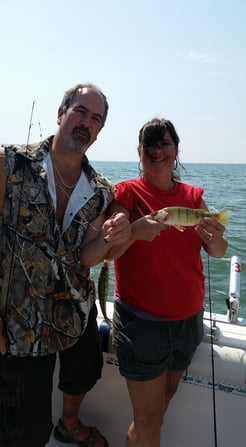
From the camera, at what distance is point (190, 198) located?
277 cm

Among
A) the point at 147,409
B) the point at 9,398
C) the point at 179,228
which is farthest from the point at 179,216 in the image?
the point at 9,398

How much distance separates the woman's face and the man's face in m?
0.39

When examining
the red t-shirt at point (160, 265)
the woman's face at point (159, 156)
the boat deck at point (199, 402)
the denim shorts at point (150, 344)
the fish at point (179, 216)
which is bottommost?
the boat deck at point (199, 402)

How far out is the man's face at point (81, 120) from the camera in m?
2.41

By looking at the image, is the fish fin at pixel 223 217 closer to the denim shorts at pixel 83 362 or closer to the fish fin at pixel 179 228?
the fish fin at pixel 179 228

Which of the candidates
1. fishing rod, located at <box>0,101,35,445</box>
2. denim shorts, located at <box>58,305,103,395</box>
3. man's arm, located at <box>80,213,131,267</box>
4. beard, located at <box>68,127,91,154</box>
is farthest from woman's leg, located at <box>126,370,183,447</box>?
beard, located at <box>68,127,91,154</box>

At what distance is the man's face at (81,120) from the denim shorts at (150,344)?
1.10 m

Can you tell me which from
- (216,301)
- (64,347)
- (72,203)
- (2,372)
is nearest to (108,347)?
(64,347)

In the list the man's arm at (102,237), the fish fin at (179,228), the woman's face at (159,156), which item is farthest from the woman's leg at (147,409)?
the woman's face at (159,156)

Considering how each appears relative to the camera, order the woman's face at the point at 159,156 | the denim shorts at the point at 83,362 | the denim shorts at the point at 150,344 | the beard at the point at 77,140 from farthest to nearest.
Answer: the denim shorts at the point at 83,362 → the woman's face at the point at 159,156 → the denim shorts at the point at 150,344 → the beard at the point at 77,140

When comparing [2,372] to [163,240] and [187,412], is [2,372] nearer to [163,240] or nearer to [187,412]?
[163,240]

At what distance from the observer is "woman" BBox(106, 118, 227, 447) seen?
2.52 metres

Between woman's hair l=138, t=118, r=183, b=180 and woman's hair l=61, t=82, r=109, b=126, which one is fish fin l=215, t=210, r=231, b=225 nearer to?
woman's hair l=138, t=118, r=183, b=180

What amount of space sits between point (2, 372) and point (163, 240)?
1.24m
